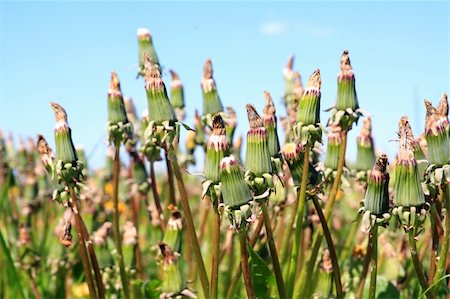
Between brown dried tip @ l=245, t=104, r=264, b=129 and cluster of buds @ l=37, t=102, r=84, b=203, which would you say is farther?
cluster of buds @ l=37, t=102, r=84, b=203

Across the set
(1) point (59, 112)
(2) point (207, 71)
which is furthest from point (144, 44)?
(1) point (59, 112)

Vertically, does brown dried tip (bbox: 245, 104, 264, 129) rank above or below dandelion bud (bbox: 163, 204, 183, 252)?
above

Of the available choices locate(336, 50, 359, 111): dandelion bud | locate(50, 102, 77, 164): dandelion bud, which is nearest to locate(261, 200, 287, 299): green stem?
locate(336, 50, 359, 111): dandelion bud

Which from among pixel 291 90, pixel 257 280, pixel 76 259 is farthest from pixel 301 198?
pixel 76 259

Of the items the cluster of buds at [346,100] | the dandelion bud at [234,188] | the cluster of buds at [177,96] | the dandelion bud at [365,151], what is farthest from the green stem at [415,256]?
the cluster of buds at [177,96]

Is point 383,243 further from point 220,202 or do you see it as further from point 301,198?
point 220,202

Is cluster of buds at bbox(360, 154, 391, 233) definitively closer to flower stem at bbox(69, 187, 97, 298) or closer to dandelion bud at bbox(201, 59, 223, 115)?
flower stem at bbox(69, 187, 97, 298)

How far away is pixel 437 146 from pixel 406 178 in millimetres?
236

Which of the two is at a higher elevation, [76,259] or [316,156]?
[316,156]

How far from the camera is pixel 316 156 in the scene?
330cm

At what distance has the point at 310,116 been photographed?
2500 mm

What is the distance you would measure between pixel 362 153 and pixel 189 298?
1.05m

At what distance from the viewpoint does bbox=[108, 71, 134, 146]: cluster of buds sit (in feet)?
10.1

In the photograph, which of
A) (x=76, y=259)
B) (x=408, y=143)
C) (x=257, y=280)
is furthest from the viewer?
(x=76, y=259)
